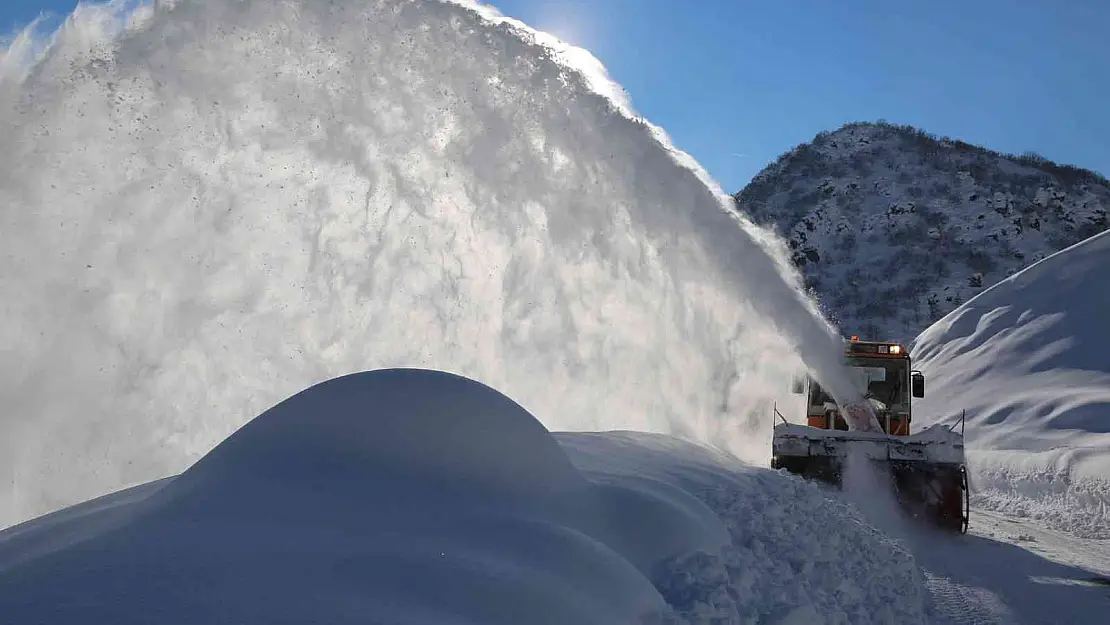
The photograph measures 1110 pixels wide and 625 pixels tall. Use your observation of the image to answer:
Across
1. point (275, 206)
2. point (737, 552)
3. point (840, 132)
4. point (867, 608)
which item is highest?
point (840, 132)

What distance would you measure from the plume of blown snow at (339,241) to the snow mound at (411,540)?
14.5 ft

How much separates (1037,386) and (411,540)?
21522 mm

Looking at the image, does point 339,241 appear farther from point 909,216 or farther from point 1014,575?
point 909,216

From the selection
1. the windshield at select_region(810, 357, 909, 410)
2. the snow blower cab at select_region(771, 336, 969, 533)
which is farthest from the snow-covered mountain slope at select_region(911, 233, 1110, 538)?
the windshield at select_region(810, 357, 909, 410)

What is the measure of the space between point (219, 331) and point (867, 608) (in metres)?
7.86

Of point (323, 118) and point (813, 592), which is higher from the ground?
point (323, 118)

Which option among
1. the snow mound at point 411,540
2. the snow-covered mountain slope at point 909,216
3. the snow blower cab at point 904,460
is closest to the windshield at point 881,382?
the snow blower cab at point 904,460

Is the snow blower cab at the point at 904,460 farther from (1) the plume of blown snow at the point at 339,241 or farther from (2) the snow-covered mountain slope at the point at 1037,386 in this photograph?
(2) the snow-covered mountain slope at the point at 1037,386

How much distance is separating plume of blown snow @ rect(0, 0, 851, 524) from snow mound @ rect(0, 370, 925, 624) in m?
4.42

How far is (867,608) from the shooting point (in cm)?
468

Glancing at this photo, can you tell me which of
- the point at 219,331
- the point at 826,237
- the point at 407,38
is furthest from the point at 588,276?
the point at 826,237

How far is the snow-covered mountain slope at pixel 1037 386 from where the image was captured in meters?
12.1

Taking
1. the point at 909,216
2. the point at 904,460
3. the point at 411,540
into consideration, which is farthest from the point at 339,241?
the point at 909,216

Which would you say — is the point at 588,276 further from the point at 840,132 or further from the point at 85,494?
the point at 840,132
